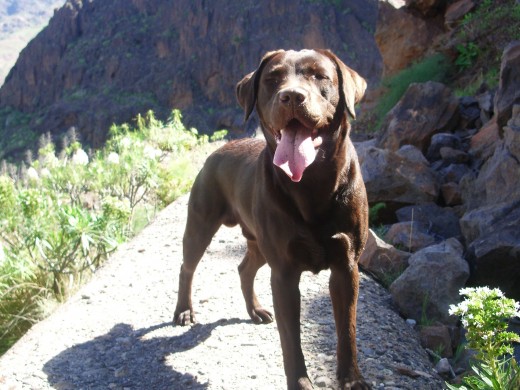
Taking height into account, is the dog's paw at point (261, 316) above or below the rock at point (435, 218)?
below

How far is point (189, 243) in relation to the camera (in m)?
4.58

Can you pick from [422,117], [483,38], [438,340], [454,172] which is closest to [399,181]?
[454,172]

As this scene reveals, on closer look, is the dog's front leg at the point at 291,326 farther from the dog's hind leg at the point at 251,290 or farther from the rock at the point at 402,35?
the rock at the point at 402,35

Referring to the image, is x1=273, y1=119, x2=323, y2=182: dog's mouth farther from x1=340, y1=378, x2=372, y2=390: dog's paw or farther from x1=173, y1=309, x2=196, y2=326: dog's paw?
x1=173, y1=309, x2=196, y2=326: dog's paw

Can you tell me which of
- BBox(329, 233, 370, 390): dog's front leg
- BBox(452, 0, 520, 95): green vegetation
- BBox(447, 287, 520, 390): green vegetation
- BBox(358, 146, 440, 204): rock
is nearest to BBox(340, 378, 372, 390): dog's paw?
BBox(329, 233, 370, 390): dog's front leg

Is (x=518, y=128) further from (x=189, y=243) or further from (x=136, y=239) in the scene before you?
(x=136, y=239)

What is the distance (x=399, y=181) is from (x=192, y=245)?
2809 millimetres

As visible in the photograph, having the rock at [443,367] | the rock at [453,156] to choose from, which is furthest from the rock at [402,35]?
the rock at [443,367]

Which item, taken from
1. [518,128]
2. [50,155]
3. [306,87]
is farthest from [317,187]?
[50,155]

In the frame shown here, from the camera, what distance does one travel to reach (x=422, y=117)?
313 inches

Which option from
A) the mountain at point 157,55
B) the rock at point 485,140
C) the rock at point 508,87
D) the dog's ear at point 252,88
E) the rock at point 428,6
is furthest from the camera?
the mountain at point 157,55

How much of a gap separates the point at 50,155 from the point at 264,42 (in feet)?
198

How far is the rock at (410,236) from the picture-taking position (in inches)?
228

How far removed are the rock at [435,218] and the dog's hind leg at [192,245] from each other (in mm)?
2386
